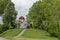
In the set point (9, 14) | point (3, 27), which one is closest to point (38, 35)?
point (3, 27)

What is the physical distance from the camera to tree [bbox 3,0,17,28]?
78400mm

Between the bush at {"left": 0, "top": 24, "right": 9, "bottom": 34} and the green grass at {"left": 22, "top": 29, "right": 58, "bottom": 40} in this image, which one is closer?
the green grass at {"left": 22, "top": 29, "right": 58, "bottom": 40}

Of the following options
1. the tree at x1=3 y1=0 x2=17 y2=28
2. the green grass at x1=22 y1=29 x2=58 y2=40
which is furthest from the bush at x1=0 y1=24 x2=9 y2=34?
the green grass at x1=22 y1=29 x2=58 y2=40

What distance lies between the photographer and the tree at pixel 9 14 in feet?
257

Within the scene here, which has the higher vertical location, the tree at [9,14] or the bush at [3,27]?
the tree at [9,14]

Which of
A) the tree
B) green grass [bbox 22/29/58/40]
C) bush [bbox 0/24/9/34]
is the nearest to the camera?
green grass [bbox 22/29/58/40]

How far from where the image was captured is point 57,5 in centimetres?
4500

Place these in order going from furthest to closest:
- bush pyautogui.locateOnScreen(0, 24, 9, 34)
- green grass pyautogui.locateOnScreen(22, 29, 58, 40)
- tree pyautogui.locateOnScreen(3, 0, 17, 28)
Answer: tree pyautogui.locateOnScreen(3, 0, 17, 28), bush pyautogui.locateOnScreen(0, 24, 9, 34), green grass pyautogui.locateOnScreen(22, 29, 58, 40)

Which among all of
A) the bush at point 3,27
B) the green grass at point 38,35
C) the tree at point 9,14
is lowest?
the green grass at point 38,35

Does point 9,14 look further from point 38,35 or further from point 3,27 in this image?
point 38,35

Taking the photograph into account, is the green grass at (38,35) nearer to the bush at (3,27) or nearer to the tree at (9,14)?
the bush at (3,27)

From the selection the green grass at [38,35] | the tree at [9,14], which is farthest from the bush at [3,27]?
the green grass at [38,35]

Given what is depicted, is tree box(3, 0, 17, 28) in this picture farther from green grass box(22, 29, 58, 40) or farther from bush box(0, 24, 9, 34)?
green grass box(22, 29, 58, 40)

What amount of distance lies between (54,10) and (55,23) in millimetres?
2655
